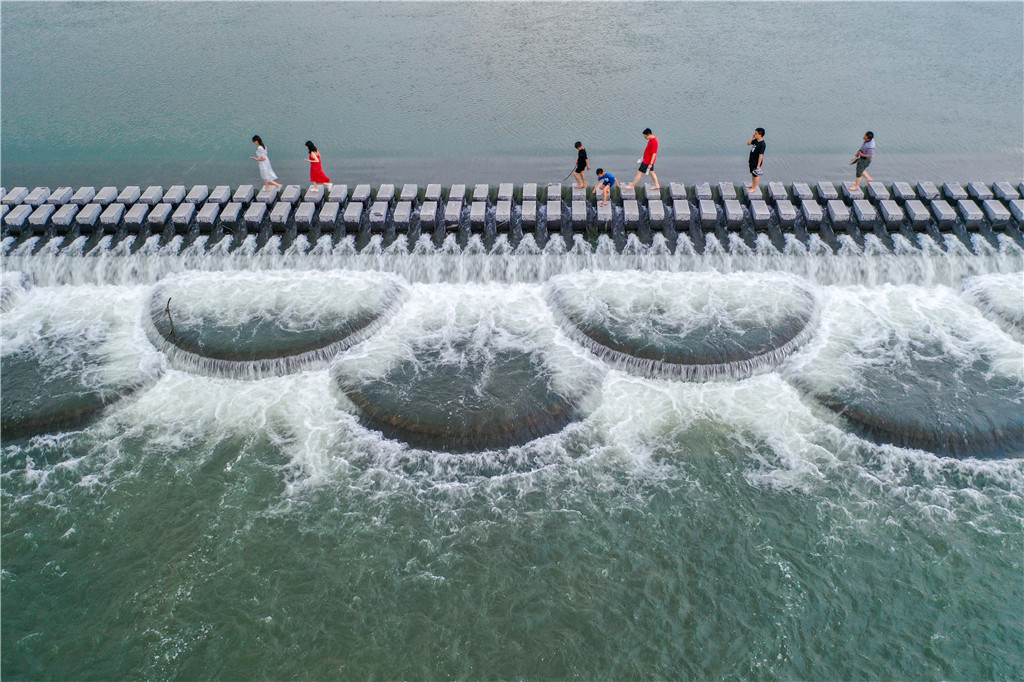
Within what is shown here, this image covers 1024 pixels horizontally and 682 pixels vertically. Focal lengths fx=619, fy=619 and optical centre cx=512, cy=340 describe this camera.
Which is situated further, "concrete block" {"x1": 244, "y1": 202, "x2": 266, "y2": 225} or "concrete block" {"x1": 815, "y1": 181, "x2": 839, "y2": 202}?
"concrete block" {"x1": 815, "y1": 181, "x2": 839, "y2": 202}

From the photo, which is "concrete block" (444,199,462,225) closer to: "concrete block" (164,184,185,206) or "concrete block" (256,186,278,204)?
"concrete block" (256,186,278,204)

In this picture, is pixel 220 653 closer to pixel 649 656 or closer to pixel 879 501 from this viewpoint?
pixel 649 656

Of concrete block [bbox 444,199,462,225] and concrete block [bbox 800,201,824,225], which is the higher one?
concrete block [bbox 800,201,824,225]

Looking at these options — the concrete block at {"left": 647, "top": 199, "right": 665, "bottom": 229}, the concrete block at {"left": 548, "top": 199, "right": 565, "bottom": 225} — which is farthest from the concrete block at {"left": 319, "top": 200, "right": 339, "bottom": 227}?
the concrete block at {"left": 647, "top": 199, "right": 665, "bottom": 229}

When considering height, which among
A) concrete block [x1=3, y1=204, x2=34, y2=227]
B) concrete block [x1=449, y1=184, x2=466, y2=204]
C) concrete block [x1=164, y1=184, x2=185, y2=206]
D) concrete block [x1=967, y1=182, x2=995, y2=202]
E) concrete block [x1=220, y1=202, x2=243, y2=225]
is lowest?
concrete block [x1=3, y1=204, x2=34, y2=227]

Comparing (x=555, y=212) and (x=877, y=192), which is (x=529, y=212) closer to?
(x=555, y=212)
